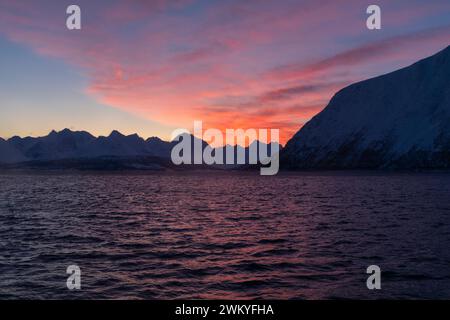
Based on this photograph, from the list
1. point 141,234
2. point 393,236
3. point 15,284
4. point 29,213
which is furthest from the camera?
point 29,213

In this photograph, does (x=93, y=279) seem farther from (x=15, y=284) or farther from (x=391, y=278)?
(x=391, y=278)

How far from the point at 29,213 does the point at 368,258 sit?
4980 cm

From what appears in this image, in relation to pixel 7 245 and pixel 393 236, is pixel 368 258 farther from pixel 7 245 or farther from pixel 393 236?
pixel 7 245

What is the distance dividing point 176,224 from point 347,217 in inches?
857

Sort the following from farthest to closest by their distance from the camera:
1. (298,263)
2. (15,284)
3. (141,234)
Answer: (141,234) < (298,263) < (15,284)

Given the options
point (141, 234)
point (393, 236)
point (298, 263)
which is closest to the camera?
point (298, 263)

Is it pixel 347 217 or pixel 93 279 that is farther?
pixel 347 217

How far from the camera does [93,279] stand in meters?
23.7

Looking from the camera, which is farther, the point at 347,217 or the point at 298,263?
the point at 347,217

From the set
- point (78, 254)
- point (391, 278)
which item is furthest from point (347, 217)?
point (78, 254)

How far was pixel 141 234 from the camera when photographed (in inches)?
1613
